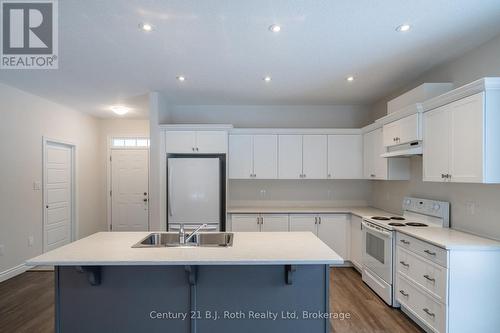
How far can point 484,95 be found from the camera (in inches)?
83.8

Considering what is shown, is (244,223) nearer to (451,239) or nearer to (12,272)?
(451,239)

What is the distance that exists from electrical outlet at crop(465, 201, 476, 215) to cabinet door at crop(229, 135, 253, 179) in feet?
9.14

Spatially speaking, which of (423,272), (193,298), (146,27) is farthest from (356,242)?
(146,27)

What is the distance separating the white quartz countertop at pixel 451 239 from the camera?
2172 millimetres

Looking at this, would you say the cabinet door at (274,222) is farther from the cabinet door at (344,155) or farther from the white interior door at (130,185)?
the white interior door at (130,185)

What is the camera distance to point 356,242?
13.3 ft

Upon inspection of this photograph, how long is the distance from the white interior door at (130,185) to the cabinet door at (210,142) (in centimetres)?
233

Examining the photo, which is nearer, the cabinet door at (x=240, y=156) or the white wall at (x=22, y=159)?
the white wall at (x=22, y=159)

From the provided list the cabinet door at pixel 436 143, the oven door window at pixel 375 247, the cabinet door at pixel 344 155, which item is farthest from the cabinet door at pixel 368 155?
the cabinet door at pixel 436 143

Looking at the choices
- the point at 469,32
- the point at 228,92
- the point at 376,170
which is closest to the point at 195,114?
the point at 228,92

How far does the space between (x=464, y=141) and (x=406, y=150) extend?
0.76m

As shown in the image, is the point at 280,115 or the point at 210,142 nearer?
Answer: the point at 210,142

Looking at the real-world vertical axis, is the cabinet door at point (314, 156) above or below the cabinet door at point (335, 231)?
above

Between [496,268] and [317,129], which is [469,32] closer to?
[496,268]
